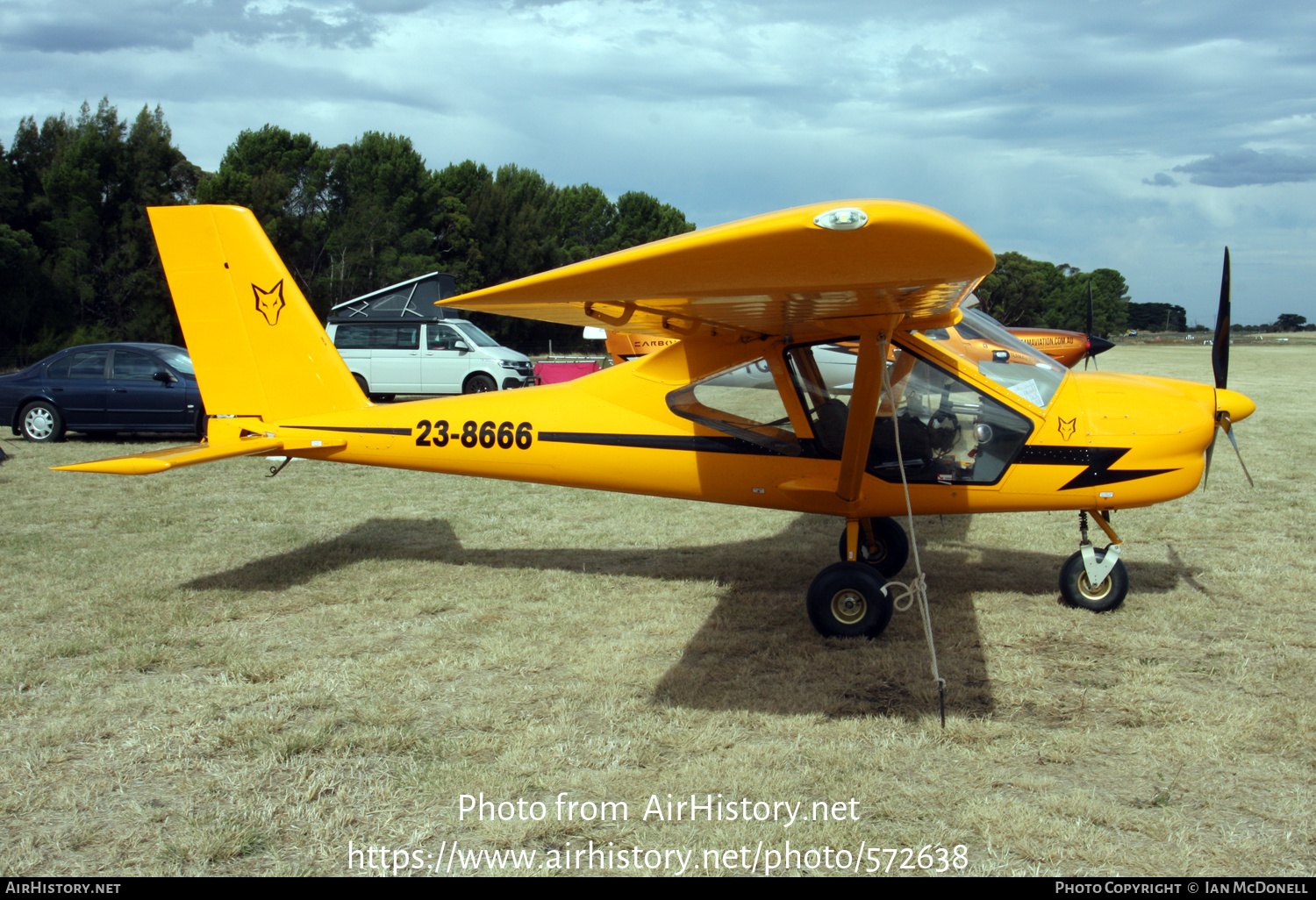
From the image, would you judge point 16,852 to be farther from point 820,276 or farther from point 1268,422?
point 1268,422

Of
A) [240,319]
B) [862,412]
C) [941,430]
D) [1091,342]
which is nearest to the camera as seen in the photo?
[862,412]

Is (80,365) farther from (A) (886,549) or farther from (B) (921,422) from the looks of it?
(B) (921,422)

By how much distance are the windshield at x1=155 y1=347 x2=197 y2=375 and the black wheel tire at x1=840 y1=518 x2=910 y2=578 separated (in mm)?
10702

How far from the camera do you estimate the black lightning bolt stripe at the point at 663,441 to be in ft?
18.1

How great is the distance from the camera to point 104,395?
12.5 m

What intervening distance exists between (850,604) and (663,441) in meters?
1.59

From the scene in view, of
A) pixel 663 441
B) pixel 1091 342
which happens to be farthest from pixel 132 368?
pixel 1091 342

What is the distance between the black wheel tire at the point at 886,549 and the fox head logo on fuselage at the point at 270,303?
437 cm

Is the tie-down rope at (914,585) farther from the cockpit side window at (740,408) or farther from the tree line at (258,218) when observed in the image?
the tree line at (258,218)

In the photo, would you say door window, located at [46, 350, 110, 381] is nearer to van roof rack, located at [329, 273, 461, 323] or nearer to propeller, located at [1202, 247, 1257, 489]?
van roof rack, located at [329, 273, 461, 323]

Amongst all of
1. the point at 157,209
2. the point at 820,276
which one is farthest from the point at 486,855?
the point at 157,209

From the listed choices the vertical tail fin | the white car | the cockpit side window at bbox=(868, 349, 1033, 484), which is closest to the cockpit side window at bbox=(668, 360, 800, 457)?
the cockpit side window at bbox=(868, 349, 1033, 484)

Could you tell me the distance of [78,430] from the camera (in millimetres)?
12766

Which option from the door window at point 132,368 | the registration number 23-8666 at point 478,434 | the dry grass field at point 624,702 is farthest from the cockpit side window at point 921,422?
the door window at point 132,368
